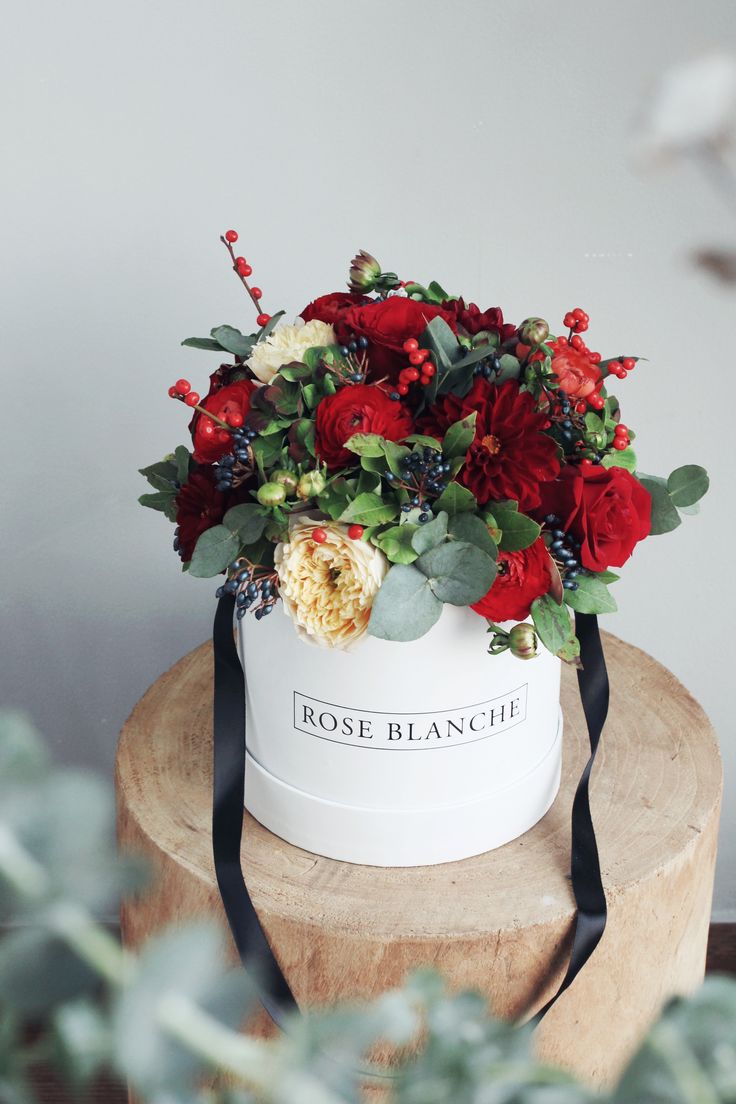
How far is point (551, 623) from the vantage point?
0.79 m

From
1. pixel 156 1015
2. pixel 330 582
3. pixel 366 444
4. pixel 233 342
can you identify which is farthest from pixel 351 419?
pixel 156 1015

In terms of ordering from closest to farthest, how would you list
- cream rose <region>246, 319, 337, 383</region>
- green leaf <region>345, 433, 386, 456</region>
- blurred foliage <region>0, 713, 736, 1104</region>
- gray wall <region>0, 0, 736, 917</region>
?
blurred foliage <region>0, 713, 736, 1104</region>, green leaf <region>345, 433, 386, 456</region>, cream rose <region>246, 319, 337, 383</region>, gray wall <region>0, 0, 736, 917</region>

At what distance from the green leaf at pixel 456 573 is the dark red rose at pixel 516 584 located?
0.8 inches

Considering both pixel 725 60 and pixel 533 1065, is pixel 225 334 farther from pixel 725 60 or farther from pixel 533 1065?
pixel 533 1065

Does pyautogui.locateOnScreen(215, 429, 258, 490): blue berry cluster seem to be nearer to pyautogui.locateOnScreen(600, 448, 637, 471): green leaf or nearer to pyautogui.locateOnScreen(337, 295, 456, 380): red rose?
pyautogui.locateOnScreen(337, 295, 456, 380): red rose

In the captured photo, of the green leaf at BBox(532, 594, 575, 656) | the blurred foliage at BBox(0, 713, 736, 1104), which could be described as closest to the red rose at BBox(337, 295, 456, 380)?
the green leaf at BBox(532, 594, 575, 656)

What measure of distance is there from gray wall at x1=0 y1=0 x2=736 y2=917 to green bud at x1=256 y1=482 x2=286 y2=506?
629 mm

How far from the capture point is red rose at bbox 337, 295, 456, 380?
82 cm

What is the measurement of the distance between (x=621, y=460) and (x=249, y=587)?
34 cm

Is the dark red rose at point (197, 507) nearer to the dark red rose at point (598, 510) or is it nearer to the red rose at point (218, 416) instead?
the red rose at point (218, 416)

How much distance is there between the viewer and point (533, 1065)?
189mm

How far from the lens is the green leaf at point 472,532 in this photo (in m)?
0.76

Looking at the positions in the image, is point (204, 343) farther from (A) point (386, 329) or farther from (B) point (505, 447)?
(B) point (505, 447)

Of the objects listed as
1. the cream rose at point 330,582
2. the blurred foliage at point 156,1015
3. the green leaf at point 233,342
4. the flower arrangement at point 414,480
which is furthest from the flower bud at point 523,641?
the blurred foliage at point 156,1015
